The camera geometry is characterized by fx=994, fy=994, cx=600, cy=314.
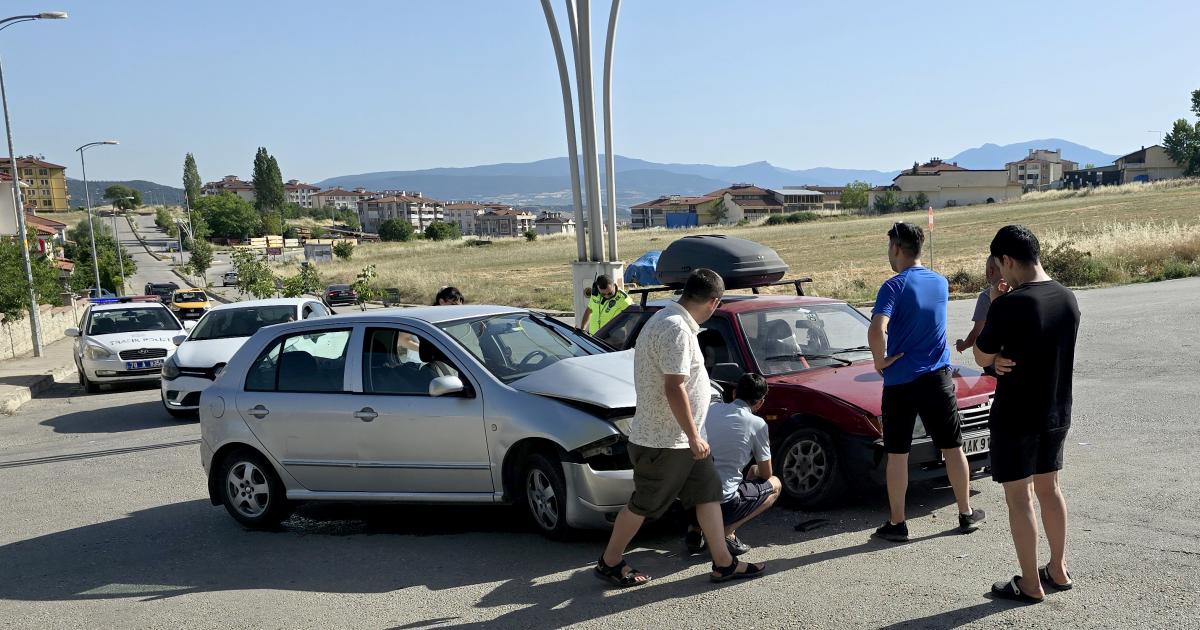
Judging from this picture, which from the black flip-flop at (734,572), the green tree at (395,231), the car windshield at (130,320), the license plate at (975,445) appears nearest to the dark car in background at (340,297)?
the car windshield at (130,320)

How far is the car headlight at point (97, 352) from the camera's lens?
1636cm

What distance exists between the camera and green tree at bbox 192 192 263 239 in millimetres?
174000

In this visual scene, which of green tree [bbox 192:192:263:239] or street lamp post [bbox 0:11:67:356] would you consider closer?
street lamp post [bbox 0:11:67:356]

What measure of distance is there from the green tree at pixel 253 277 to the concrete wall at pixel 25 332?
648 centimetres

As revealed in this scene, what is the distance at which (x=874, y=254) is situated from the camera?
50875 millimetres

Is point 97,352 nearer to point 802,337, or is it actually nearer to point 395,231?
point 802,337

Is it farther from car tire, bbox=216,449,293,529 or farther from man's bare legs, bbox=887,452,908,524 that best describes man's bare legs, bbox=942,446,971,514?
car tire, bbox=216,449,293,529

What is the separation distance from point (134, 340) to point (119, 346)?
0.28 meters

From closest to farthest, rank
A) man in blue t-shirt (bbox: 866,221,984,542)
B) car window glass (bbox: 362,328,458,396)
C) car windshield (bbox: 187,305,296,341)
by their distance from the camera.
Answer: man in blue t-shirt (bbox: 866,221,984,542)
car window glass (bbox: 362,328,458,396)
car windshield (bbox: 187,305,296,341)

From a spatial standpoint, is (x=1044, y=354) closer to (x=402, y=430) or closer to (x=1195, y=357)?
(x=402, y=430)

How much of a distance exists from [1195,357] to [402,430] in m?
10.5

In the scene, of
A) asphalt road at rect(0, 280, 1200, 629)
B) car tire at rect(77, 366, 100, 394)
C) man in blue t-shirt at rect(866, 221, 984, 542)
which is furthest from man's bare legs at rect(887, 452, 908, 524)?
car tire at rect(77, 366, 100, 394)

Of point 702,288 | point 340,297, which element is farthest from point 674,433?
point 340,297

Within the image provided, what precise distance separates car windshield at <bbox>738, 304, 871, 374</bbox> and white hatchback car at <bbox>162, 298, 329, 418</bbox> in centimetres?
743
